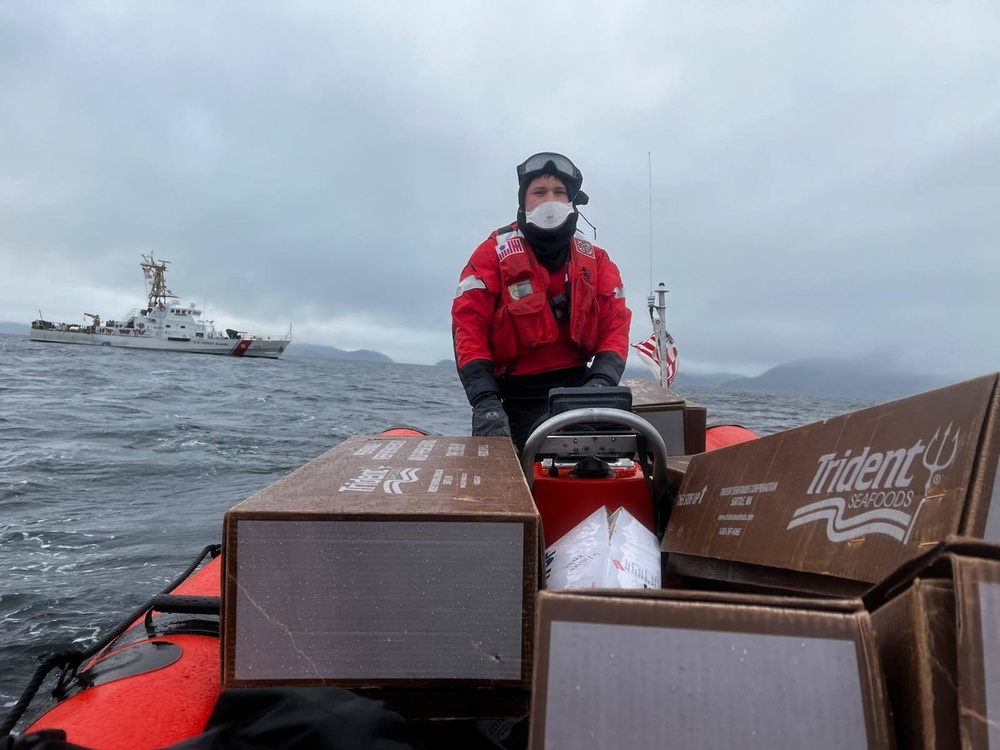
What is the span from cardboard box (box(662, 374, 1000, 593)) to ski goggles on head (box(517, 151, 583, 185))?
5.04ft

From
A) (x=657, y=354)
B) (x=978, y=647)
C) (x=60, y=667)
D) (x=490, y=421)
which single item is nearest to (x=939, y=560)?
(x=978, y=647)

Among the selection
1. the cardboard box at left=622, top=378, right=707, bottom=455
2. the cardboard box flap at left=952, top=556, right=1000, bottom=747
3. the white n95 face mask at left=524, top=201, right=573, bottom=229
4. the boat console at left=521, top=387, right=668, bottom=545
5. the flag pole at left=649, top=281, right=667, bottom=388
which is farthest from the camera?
the flag pole at left=649, top=281, right=667, bottom=388

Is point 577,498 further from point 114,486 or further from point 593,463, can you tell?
point 114,486

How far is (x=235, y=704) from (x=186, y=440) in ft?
26.1

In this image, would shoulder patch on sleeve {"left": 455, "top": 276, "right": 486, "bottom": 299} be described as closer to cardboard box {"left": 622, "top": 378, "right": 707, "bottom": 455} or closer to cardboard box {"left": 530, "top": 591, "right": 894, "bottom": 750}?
cardboard box {"left": 622, "top": 378, "right": 707, "bottom": 455}

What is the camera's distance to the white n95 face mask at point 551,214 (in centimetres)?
253

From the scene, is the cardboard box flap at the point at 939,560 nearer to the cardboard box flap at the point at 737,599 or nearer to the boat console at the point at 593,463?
the cardboard box flap at the point at 737,599

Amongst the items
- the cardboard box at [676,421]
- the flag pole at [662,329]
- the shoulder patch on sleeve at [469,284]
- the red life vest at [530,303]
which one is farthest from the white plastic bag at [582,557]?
the flag pole at [662,329]

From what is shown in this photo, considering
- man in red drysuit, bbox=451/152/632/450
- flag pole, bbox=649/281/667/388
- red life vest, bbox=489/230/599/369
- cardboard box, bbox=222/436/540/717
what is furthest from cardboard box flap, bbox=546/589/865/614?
flag pole, bbox=649/281/667/388

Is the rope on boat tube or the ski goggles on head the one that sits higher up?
the ski goggles on head

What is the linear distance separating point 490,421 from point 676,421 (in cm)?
115

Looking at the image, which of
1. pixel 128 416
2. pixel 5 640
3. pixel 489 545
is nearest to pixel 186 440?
pixel 128 416

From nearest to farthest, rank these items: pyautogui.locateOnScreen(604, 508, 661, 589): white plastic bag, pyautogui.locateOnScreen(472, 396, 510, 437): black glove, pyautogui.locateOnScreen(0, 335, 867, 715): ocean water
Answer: pyautogui.locateOnScreen(604, 508, 661, 589): white plastic bag, pyautogui.locateOnScreen(472, 396, 510, 437): black glove, pyautogui.locateOnScreen(0, 335, 867, 715): ocean water

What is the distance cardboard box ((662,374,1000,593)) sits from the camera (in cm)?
86
